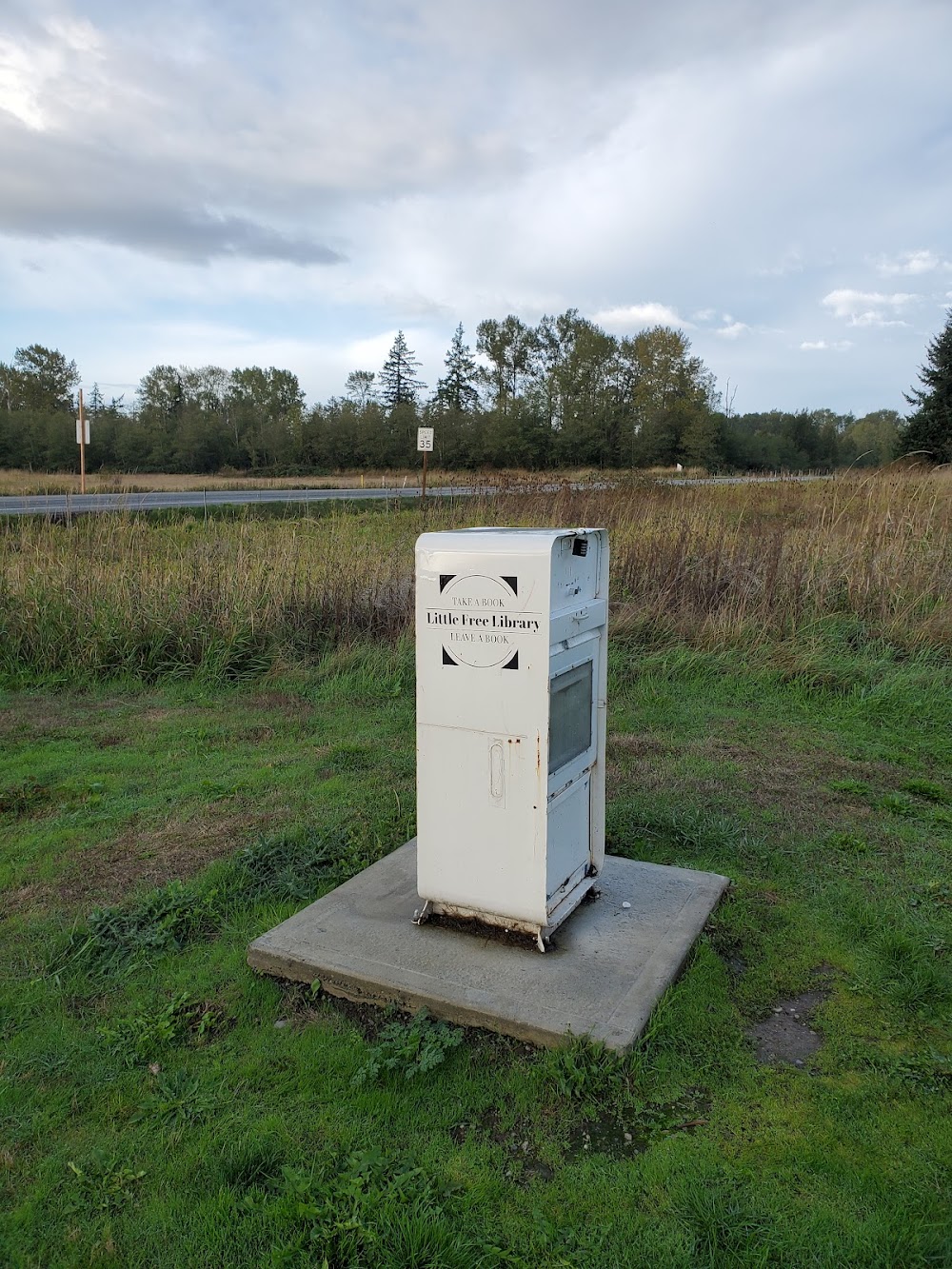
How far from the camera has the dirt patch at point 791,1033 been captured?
2441 millimetres

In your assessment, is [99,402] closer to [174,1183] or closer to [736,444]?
[736,444]

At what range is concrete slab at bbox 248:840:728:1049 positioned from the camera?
8.12 feet

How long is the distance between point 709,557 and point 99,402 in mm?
51410

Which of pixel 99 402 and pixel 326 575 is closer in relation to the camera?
pixel 326 575

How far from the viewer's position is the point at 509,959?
2.73 metres

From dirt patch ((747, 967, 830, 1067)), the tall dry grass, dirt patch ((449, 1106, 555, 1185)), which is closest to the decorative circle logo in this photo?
dirt patch ((449, 1106, 555, 1185))

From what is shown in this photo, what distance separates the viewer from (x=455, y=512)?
1090 centimetres

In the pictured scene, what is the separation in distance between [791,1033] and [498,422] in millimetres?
39421

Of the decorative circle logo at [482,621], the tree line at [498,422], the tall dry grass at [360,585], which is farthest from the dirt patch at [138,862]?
the tree line at [498,422]

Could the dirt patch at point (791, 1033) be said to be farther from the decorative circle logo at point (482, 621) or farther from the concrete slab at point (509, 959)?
the decorative circle logo at point (482, 621)

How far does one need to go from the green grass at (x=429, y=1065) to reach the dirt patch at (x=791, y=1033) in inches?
1.6

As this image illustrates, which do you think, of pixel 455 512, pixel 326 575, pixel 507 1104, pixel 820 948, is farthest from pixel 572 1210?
pixel 455 512

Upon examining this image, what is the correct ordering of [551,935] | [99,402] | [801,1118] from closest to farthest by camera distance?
[801,1118], [551,935], [99,402]

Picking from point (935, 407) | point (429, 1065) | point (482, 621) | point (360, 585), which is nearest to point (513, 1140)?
point (429, 1065)
